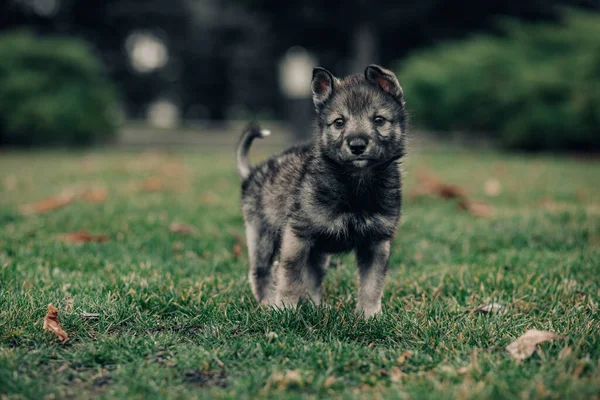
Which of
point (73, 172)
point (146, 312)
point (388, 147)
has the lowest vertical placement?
point (73, 172)

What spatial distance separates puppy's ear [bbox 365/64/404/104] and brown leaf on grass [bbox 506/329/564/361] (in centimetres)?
148

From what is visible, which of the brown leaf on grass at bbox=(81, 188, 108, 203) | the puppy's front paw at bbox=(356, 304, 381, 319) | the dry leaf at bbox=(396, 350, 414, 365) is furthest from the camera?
the brown leaf on grass at bbox=(81, 188, 108, 203)

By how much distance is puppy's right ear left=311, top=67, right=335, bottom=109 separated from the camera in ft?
11.5

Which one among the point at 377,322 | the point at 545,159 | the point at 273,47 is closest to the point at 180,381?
the point at 377,322

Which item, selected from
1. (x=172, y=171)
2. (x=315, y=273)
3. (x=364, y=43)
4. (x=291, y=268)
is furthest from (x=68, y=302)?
(x=364, y=43)

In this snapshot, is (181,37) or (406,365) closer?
(406,365)

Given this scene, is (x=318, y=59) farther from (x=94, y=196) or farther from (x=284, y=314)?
(x=284, y=314)

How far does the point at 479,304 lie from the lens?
3.77 m

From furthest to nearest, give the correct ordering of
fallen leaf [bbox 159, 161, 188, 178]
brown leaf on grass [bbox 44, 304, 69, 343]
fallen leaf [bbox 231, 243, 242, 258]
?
1. fallen leaf [bbox 159, 161, 188, 178]
2. fallen leaf [bbox 231, 243, 242, 258]
3. brown leaf on grass [bbox 44, 304, 69, 343]

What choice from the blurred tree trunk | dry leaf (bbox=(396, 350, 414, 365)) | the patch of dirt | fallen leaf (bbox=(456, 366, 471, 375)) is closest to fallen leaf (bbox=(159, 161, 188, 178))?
the patch of dirt

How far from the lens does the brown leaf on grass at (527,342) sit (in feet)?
9.42

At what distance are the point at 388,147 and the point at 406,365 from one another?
1203mm

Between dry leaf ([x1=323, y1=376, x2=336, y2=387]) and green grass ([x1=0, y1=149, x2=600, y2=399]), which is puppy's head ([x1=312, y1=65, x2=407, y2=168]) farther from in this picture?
dry leaf ([x1=323, y1=376, x2=336, y2=387])

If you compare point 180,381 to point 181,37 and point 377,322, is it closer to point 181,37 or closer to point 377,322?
point 377,322
